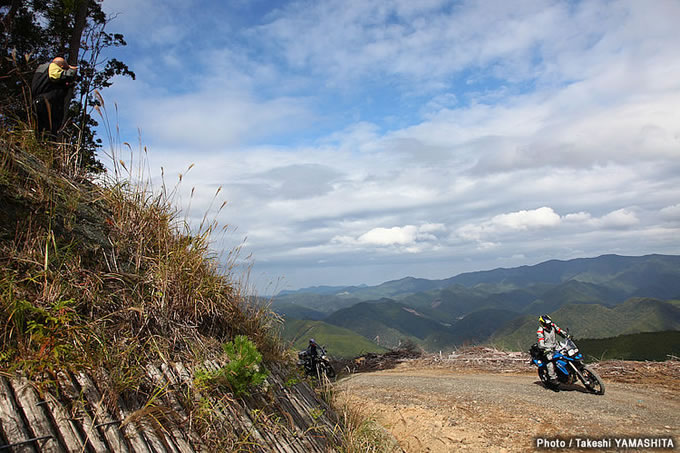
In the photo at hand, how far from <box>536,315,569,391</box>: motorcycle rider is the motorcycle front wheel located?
0.62m

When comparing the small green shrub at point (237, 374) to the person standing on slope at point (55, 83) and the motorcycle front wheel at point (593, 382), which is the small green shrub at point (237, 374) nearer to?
the person standing on slope at point (55, 83)

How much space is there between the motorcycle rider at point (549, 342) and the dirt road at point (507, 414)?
0.33 metres

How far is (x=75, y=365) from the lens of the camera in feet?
7.94

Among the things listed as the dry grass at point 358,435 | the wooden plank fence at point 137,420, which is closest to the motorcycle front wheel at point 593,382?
the dry grass at point 358,435

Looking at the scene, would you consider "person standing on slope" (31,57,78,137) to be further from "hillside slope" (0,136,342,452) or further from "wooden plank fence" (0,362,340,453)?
"wooden plank fence" (0,362,340,453)

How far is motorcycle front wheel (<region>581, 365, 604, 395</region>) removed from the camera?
848 cm

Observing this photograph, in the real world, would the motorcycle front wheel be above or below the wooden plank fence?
below

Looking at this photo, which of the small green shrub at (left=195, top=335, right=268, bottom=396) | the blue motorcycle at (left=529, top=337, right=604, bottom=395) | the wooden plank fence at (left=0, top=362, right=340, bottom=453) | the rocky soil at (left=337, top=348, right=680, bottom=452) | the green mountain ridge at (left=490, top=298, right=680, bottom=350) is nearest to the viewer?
the wooden plank fence at (left=0, top=362, right=340, bottom=453)

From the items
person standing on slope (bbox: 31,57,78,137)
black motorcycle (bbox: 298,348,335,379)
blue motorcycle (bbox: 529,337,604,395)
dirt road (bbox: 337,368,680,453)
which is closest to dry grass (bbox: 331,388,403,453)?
dirt road (bbox: 337,368,680,453)

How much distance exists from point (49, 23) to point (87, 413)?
17.3 meters

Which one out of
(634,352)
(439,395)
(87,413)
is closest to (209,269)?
(87,413)

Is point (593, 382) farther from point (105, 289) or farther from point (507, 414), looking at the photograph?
point (105, 289)

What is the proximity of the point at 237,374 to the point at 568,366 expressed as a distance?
29.8 ft

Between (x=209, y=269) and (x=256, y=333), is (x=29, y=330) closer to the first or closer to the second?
(x=209, y=269)
